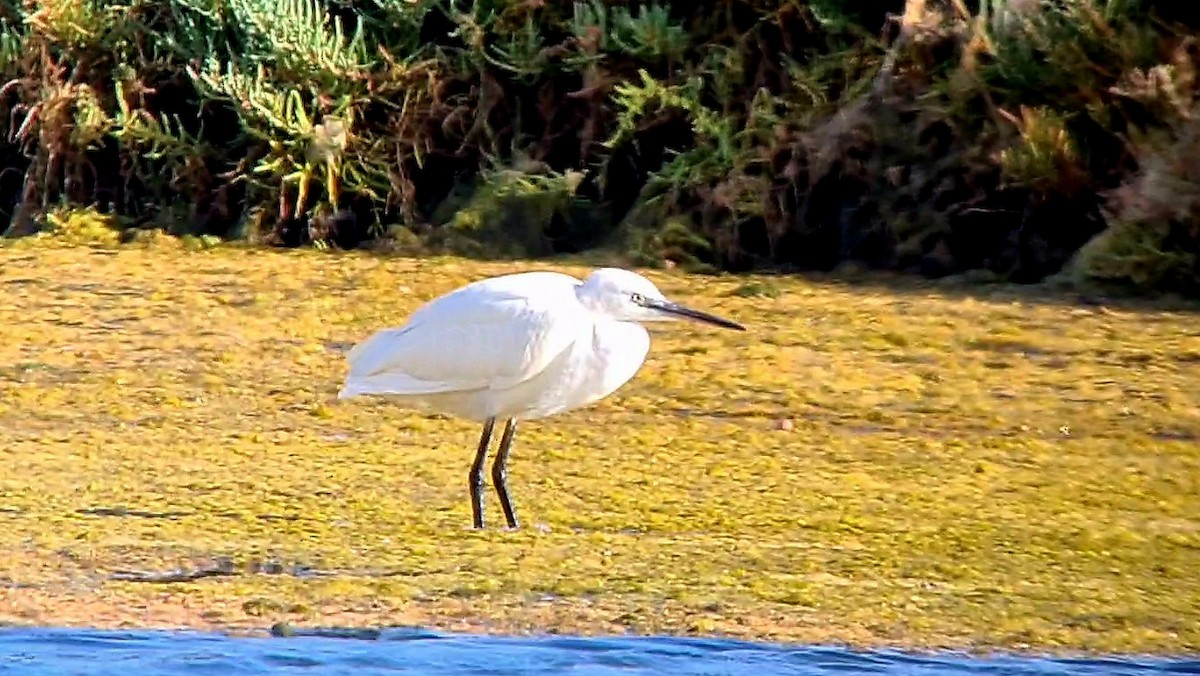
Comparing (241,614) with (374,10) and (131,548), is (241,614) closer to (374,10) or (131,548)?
(131,548)

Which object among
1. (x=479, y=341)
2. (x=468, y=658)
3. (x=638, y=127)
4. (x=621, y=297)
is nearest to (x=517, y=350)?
(x=479, y=341)

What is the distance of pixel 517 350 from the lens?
6.34 metres

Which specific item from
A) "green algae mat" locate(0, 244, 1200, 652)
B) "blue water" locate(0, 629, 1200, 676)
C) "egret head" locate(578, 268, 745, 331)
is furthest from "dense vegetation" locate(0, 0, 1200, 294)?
"blue water" locate(0, 629, 1200, 676)

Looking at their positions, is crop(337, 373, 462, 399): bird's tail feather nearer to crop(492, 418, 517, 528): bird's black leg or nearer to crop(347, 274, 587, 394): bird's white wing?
crop(347, 274, 587, 394): bird's white wing

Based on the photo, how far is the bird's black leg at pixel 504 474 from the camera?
6.41 metres

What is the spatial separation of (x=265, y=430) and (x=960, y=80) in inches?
162

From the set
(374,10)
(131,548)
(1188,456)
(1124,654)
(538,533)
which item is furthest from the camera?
(374,10)

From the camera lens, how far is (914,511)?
645 cm

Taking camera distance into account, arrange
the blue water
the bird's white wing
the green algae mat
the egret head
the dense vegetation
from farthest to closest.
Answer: the dense vegetation, the egret head, the bird's white wing, the green algae mat, the blue water

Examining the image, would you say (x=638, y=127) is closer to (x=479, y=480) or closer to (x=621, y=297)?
(x=621, y=297)

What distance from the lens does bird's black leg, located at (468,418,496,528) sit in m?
6.39

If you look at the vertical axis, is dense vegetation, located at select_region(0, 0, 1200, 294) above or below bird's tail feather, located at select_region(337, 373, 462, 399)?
above

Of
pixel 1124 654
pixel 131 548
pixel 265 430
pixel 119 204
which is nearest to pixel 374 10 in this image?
pixel 119 204

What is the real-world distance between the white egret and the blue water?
4.33ft
